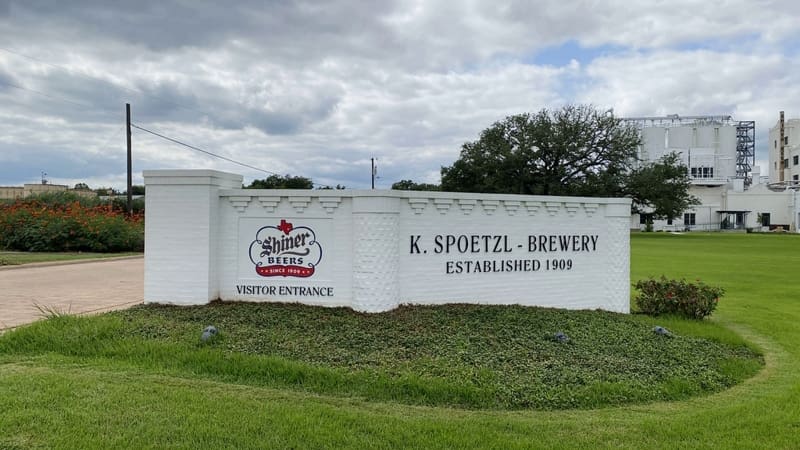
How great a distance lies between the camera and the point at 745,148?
99.9 meters

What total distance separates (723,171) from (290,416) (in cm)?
10024

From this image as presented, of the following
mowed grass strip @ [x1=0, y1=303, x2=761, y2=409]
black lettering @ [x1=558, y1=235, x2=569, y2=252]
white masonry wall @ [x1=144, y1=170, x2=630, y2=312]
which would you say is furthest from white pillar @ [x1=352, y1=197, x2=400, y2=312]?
black lettering @ [x1=558, y1=235, x2=569, y2=252]

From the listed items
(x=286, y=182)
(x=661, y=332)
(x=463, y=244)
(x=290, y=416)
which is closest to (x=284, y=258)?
(x=463, y=244)

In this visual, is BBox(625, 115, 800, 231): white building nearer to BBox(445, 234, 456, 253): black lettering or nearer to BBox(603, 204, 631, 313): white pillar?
BBox(603, 204, 631, 313): white pillar

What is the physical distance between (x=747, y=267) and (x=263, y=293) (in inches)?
765

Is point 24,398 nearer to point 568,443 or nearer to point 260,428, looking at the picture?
point 260,428

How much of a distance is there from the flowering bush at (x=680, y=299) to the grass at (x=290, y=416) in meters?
3.44

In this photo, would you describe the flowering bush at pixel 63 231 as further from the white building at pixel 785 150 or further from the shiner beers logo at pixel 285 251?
the white building at pixel 785 150

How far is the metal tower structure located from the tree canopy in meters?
51.8

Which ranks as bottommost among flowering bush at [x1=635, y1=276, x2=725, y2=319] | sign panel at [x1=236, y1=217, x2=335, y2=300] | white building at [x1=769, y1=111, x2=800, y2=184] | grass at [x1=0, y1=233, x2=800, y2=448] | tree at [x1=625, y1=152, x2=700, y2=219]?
grass at [x1=0, y1=233, x2=800, y2=448]

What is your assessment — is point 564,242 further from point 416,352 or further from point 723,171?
point 723,171

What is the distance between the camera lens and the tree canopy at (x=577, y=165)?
52781 mm

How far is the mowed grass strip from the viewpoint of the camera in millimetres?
5500

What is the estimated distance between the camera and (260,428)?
435 cm
